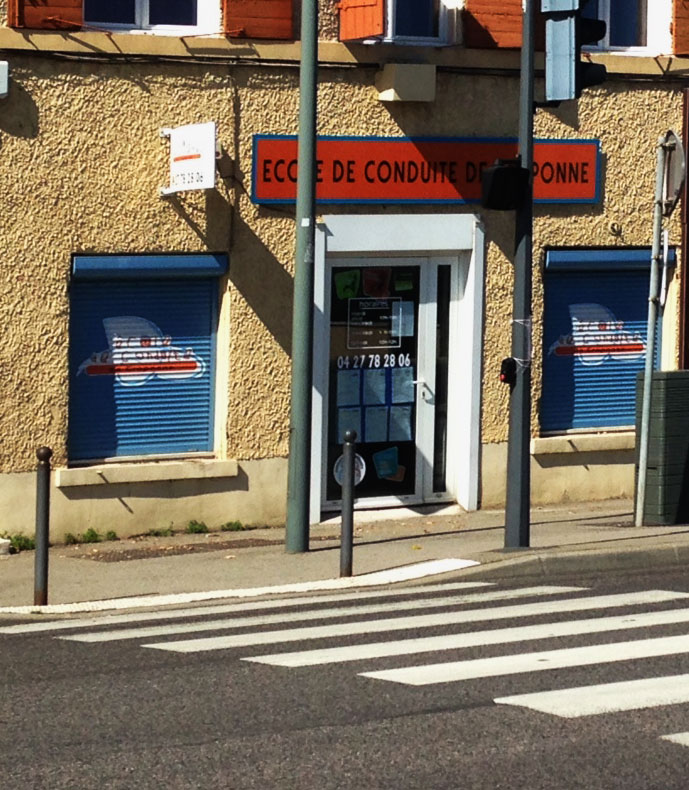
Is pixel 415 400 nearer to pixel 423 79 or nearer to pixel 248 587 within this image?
pixel 423 79

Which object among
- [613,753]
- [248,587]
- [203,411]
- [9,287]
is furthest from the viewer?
[203,411]

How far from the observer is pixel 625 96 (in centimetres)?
1716

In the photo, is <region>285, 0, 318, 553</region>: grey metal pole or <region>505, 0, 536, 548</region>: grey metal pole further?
<region>285, 0, 318, 553</region>: grey metal pole

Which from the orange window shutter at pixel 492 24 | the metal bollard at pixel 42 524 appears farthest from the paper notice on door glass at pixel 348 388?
the metal bollard at pixel 42 524

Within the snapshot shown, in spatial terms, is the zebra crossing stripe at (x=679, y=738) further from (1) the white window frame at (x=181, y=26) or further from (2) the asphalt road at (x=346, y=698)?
(1) the white window frame at (x=181, y=26)

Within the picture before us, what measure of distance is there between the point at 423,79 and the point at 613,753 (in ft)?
→ 31.4

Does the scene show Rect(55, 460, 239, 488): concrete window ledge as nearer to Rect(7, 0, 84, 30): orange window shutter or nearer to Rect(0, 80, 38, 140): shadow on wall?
Rect(0, 80, 38, 140): shadow on wall

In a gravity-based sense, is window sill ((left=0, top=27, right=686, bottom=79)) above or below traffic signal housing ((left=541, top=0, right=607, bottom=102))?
above

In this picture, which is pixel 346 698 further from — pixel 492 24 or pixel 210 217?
pixel 492 24

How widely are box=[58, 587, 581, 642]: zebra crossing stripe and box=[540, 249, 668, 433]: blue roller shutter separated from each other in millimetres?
5447

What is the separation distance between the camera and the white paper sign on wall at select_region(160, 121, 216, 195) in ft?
47.0

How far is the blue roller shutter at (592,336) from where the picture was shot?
17.1 m

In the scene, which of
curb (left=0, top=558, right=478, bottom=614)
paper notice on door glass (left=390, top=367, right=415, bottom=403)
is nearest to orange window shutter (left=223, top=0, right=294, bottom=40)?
paper notice on door glass (left=390, top=367, right=415, bottom=403)

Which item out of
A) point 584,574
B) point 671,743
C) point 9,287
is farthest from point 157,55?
point 671,743
